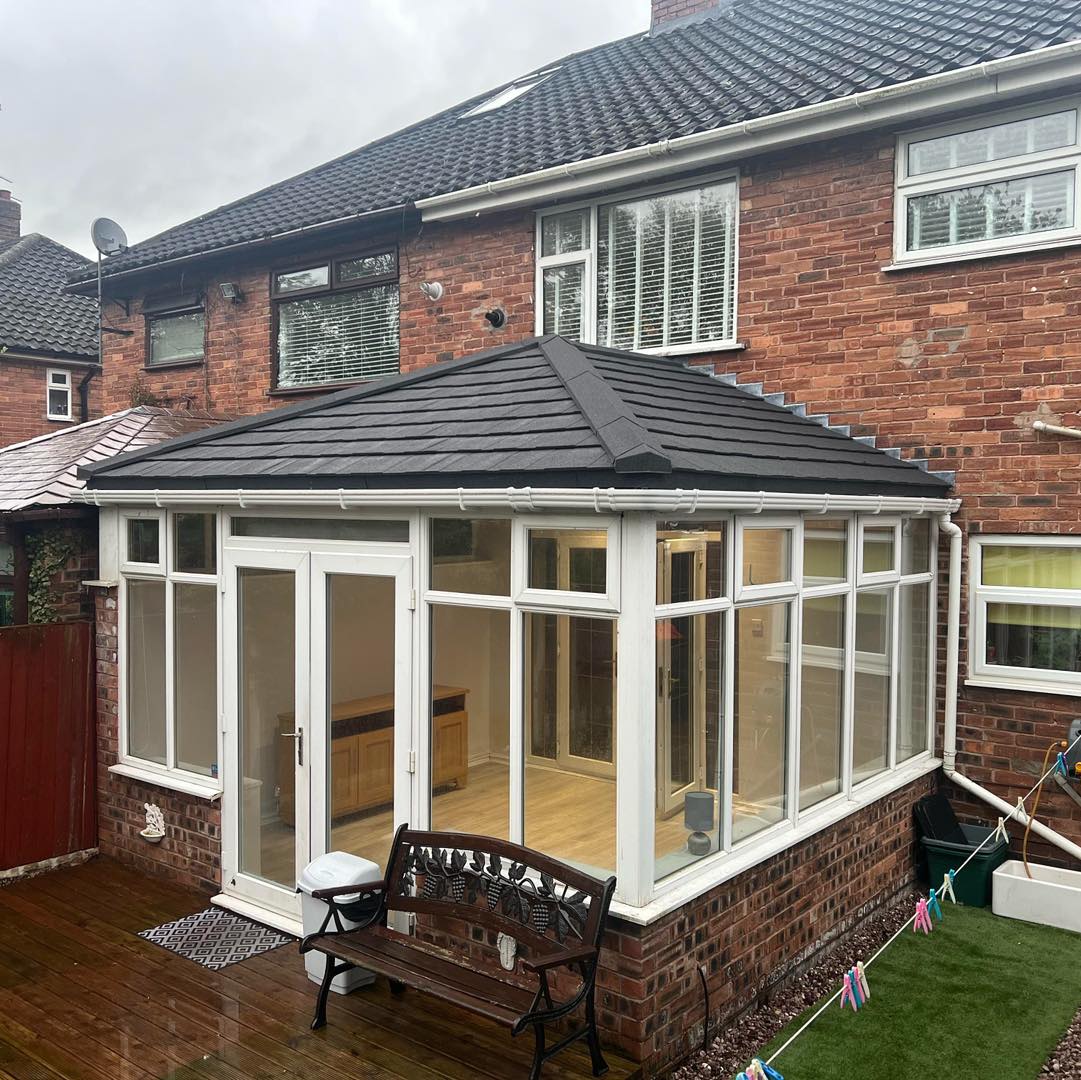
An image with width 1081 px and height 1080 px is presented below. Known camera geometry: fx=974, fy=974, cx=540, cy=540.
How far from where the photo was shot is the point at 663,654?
5.00m

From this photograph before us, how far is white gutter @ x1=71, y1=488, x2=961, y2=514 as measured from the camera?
463cm

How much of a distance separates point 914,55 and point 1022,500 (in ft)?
11.9

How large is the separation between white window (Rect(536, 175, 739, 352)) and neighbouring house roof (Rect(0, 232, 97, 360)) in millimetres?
11940

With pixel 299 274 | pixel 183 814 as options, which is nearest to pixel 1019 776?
pixel 183 814

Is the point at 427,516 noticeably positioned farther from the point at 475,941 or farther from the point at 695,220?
the point at 695,220

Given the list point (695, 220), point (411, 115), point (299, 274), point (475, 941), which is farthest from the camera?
point (411, 115)

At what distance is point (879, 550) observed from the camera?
701cm

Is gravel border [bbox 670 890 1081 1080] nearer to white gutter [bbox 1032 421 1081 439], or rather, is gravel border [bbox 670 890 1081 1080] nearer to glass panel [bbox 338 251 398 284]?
white gutter [bbox 1032 421 1081 439]

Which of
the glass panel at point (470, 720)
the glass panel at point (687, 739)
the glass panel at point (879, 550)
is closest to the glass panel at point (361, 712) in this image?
the glass panel at point (470, 720)

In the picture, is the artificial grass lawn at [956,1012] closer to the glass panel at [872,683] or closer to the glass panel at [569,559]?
the glass panel at [872,683]

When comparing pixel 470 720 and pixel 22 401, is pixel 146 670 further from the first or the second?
pixel 22 401

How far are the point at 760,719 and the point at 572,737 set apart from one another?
1.33 meters

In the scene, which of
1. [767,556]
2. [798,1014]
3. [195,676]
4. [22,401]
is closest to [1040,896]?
[798,1014]

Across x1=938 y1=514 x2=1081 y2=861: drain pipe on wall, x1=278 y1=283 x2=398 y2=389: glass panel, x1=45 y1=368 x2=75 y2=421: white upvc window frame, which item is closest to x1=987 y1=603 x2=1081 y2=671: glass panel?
x1=938 y1=514 x2=1081 y2=861: drain pipe on wall
